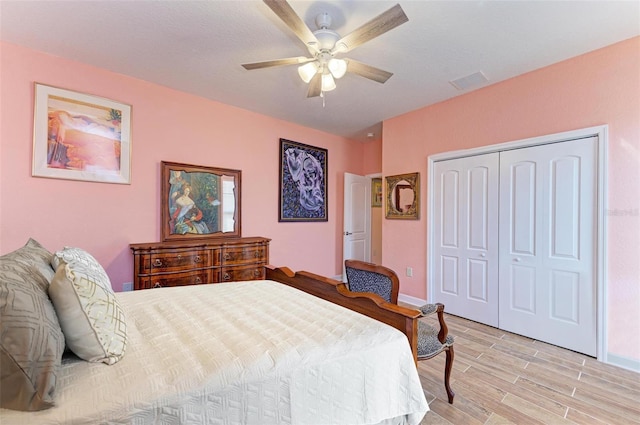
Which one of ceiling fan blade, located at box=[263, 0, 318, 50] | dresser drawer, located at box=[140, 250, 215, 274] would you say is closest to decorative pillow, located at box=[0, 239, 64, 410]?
ceiling fan blade, located at box=[263, 0, 318, 50]

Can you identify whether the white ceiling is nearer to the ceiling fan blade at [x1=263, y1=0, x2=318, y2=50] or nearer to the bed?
the ceiling fan blade at [x1=263, y1=0, x2=318, y2=50]

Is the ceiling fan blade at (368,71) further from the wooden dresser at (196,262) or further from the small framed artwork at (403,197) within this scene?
the wooden dresser at (196,262)

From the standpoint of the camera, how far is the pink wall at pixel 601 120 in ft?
7.34

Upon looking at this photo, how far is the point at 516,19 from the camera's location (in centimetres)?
199

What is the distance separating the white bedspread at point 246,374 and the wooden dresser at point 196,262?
1.25 metres

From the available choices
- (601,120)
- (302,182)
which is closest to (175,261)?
(302,182)

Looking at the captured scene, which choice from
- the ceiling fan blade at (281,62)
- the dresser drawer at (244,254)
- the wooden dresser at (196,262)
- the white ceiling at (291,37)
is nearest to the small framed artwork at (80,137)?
the white ceiling at (291,37)

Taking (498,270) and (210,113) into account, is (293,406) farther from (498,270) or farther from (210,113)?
(210,113)

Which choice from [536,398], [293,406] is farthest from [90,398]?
[536,398]

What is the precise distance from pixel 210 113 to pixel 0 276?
2952 millimetres

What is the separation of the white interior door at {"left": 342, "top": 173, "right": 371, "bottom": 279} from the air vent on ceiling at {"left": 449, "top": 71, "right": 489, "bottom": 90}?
2209 millimetres

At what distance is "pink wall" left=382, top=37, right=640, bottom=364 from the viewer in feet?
7.34

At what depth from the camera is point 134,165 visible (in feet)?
9.68

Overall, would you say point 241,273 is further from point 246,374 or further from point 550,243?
point 550,243
